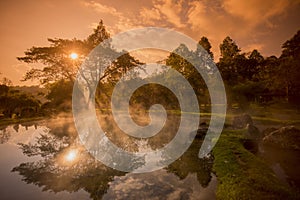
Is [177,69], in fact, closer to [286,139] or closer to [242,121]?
[242,121]

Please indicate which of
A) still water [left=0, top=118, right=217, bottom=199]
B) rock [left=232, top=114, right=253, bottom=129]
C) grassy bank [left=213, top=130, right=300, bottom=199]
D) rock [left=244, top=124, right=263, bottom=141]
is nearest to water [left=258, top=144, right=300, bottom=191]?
grassy bank [left=213, top=130, right=300, bottom=199]

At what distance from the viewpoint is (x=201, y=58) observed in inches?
1719

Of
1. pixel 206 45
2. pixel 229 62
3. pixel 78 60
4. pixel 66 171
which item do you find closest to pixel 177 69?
pixel 206 45

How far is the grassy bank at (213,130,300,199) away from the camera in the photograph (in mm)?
7098

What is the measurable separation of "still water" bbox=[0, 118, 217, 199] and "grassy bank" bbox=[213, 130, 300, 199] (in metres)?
0.59

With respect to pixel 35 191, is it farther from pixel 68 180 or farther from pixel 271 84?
pixel 271 84

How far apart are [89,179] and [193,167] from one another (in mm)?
6040

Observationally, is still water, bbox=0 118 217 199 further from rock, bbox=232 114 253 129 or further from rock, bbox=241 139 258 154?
rock, bbox=232 114 253 129

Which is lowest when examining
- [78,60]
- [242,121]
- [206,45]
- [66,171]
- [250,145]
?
[66,171]

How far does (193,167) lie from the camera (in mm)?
11180

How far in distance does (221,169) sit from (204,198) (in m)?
2.95

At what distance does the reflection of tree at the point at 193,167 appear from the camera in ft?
32.4

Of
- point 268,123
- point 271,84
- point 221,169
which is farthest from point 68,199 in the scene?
point 271,84

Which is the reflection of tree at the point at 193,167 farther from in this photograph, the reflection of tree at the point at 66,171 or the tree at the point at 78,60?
the tree at the point at 78,60
